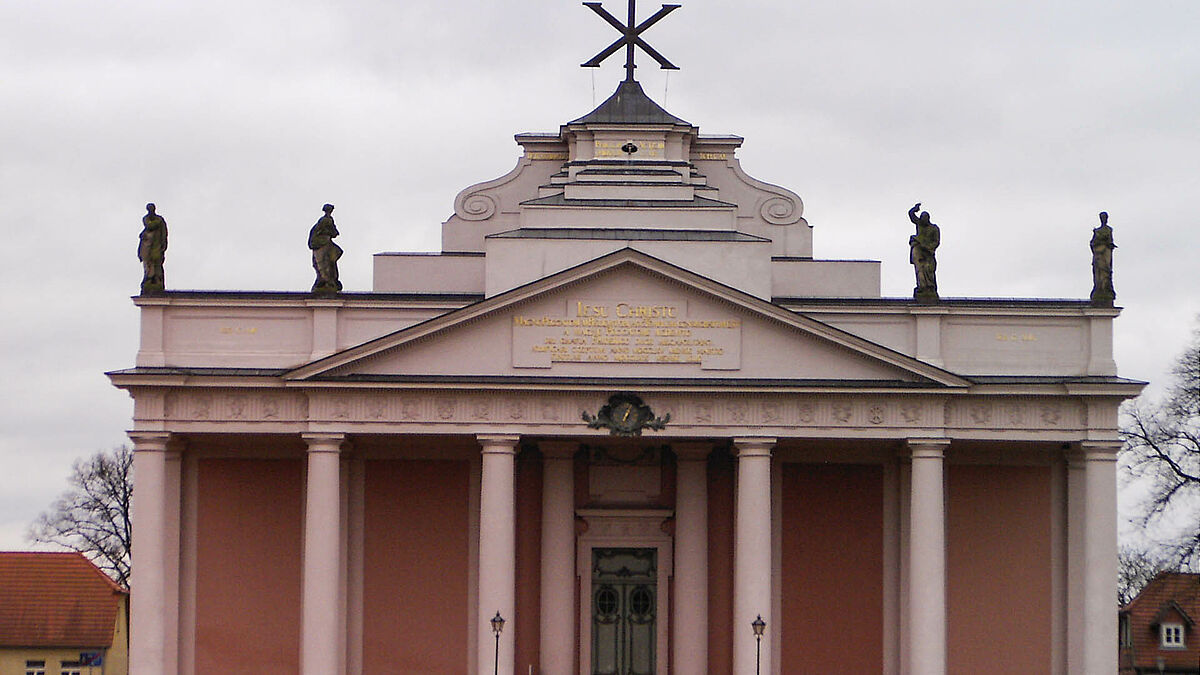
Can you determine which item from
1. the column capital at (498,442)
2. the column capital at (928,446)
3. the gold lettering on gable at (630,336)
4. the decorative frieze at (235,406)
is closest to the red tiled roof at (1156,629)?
the column capital at (928,446)

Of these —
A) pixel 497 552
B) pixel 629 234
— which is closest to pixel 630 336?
pixel 629 234

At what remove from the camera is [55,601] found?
195 ft

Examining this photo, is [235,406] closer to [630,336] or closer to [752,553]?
[630,336]

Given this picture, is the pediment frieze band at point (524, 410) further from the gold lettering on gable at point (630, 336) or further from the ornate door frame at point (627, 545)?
the ornate door frame at point (627, 545)

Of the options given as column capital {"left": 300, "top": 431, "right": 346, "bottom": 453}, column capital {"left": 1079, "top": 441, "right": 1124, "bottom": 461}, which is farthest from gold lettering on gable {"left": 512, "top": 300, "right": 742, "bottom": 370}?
column capital {"left": 1079, "top": 441, "right": 1124, "bottom": 461}

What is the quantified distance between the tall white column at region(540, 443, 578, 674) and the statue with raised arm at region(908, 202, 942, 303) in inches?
311

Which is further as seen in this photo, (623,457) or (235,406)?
(623,457)

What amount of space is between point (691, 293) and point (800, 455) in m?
5.11

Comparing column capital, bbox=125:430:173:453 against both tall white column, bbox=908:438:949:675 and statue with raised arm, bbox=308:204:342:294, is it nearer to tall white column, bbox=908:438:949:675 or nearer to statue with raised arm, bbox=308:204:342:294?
statue with raised arm, bbox=308:204:342:294

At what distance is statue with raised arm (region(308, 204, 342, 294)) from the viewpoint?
4300 centimetres

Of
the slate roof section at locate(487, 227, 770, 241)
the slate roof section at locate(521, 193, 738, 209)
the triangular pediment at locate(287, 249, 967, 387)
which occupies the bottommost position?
the triangular pediment at locate(287, 249, 967, 387)

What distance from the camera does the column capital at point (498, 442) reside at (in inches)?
1652

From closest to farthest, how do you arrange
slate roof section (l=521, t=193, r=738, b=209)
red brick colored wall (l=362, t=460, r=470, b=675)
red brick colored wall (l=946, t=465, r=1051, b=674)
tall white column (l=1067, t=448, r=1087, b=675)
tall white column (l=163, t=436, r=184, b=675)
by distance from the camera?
tall white column (l=1067, t=448, r=1087, b=675) → tall white column (l=163, t=436, r=184, b=675) → red brick colored wall (l=946, t=465, r=1051, b=674) → red brick colored wall (l=362, t=460, r=470, b=675) → slate roof section (l=521, t=193, r=738, b=209)

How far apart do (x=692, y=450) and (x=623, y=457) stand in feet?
5.45
